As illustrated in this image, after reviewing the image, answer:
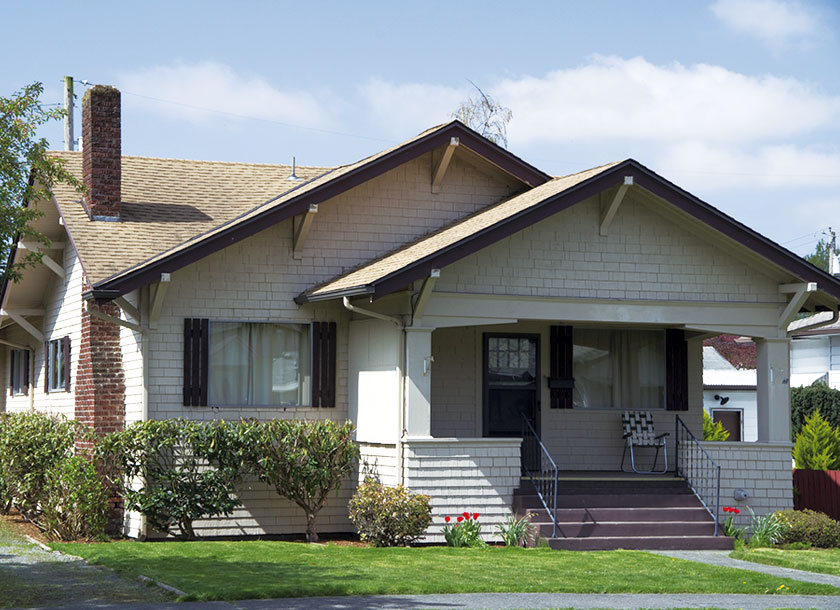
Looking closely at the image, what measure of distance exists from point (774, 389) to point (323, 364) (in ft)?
20.9

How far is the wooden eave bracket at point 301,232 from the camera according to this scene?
1638cm

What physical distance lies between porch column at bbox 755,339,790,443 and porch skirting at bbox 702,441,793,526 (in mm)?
240

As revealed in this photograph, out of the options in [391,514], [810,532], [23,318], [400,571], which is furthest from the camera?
[23,318]

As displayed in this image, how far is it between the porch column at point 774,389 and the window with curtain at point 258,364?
644 cm

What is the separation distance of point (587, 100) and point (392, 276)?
76.1 feet

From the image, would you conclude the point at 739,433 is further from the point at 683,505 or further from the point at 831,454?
the point at 683,505

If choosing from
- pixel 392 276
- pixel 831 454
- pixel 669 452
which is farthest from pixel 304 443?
pixel 831 454

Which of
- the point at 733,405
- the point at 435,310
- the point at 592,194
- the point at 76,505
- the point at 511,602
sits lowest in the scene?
the point at 511,602

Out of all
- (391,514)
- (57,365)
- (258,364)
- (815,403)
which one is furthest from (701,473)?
(815,403)

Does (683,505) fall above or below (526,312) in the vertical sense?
below

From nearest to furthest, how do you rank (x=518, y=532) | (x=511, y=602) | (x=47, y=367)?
(x=511, y=602) < (x=518, y=532) < (x=47, y=367)

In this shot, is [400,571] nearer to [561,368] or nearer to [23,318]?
[561,368]

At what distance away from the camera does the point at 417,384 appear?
15211 millimetres

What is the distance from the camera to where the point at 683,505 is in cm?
1609
